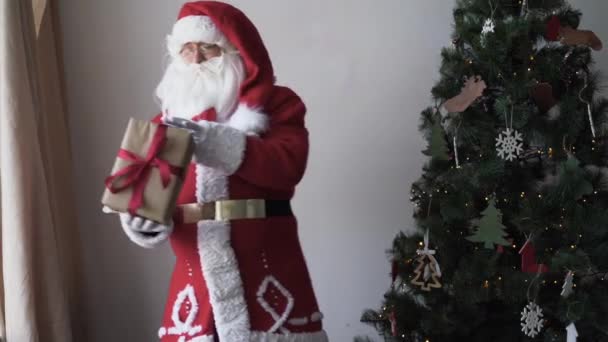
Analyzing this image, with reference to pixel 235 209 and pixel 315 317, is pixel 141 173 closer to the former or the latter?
pixel 235 209

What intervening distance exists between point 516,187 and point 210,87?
0.85 metres

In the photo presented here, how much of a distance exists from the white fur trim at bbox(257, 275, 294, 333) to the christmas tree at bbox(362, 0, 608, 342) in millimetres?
532

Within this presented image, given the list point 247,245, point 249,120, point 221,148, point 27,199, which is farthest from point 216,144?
point 27,199

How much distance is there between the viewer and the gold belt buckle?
1266mm

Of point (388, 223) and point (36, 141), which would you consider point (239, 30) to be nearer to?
point (36, 141)

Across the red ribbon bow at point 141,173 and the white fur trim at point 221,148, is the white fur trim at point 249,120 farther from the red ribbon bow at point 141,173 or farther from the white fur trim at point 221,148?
the red ribbon bow at point 141,173

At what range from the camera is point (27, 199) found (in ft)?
5.22

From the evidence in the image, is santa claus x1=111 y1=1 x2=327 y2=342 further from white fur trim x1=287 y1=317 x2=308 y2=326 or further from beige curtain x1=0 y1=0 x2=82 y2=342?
beige curtain x1=0 y1=0 x2=82 y2=342

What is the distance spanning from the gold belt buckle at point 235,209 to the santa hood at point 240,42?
15 centimetres

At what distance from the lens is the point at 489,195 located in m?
1.61

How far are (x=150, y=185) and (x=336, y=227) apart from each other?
112cm

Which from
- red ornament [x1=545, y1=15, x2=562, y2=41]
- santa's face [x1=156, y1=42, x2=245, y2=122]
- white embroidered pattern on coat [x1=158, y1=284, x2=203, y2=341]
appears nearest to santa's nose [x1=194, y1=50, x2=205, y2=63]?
santa's face [x1=156, y1=42, x2=245, y2=122]

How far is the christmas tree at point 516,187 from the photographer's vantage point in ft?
5.05

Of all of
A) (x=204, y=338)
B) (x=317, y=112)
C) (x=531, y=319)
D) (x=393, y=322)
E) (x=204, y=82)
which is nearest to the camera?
(x=204, y=338)
